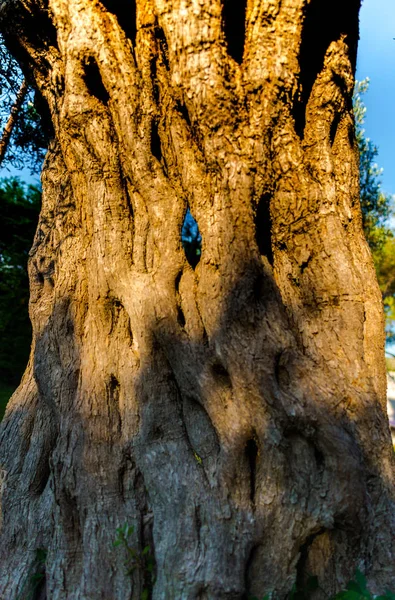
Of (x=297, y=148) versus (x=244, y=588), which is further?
(x=297, y=148)

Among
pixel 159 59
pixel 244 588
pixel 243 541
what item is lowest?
pixel 244 588

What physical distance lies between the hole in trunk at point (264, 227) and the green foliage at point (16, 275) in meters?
9.51

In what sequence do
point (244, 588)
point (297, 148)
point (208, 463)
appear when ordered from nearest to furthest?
point (244, 588)
point (208, 463)
point (297, 148)

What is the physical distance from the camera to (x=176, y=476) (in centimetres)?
302

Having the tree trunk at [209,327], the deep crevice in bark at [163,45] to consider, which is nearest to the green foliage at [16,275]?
the tree trunk at [209,327]

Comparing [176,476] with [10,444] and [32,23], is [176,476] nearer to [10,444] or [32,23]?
[10,444]

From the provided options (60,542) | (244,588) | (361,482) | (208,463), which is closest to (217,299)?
(208,463)

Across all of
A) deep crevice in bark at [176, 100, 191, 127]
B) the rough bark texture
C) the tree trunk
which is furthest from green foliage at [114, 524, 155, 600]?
the rough bark texture

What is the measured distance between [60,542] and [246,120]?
121 inches

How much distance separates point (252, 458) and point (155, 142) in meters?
2.25

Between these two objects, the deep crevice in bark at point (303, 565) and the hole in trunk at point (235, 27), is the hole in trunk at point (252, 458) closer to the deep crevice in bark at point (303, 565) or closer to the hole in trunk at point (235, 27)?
the deep crevice in bark at point (303, 565)

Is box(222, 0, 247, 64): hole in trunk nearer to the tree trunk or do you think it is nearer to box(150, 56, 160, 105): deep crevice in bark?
the tree trunk

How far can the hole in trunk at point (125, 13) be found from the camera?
3.42 metres

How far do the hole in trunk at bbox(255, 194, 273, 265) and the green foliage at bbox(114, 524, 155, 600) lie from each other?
6.61 feet
